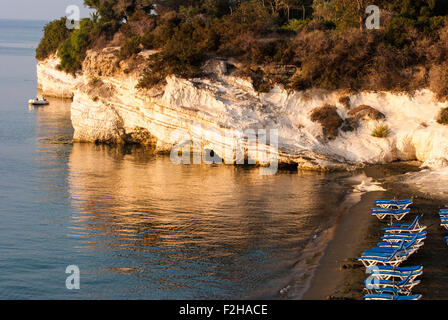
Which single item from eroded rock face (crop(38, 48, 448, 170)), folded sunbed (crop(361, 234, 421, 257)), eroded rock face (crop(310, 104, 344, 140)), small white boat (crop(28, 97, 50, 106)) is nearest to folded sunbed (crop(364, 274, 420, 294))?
folded sunbed (crop(361, 234, 421, 257))

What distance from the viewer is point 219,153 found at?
34750 mm

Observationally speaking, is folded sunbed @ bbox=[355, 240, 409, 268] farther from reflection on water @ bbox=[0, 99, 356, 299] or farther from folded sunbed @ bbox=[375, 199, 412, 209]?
folded sunbed @ bbox=[375, 199, 412, 209]

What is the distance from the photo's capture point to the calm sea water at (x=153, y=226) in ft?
58.4

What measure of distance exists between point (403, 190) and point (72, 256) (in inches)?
592

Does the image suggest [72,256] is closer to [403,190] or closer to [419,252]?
[419,252]

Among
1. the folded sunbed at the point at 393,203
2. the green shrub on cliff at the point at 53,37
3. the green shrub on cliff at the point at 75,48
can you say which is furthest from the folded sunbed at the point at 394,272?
the green shrub on cliff at the point at 53,37

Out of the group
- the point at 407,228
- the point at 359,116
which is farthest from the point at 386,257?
the point at 359,116

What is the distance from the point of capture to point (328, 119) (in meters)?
34.1

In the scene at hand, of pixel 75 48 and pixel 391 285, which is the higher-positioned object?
pixel 75 48

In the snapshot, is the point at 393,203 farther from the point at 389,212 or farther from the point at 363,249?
the point at 363,249

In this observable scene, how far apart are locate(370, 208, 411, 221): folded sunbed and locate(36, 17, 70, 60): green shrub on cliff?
183ft

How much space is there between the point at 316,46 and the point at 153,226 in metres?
18.6

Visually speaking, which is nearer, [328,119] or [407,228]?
[407,228]
